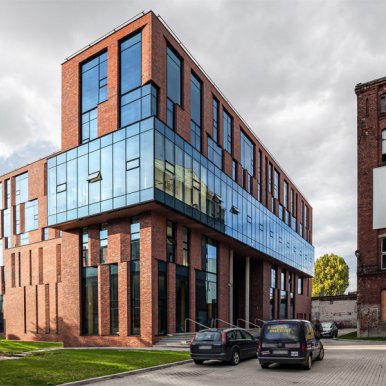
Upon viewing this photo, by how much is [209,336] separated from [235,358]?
1238mm

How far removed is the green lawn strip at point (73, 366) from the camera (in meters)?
13.1

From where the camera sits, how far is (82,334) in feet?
93.2

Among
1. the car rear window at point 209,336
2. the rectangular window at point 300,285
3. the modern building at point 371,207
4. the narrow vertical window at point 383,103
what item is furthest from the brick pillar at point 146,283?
the rectangular window at point 300,285

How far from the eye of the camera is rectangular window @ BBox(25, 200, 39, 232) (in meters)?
43.2

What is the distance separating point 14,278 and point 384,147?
34610 millimetres

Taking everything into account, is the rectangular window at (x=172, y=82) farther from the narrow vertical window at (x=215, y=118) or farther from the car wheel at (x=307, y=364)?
the car wheel at (x=307, y=364)

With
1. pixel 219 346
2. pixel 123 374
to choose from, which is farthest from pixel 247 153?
pixel 123 374

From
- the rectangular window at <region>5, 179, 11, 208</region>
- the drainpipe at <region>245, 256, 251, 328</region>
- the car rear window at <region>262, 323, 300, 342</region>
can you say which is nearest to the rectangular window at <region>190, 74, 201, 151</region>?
the drainpipe at <region>245, 256, 251, 328</region>

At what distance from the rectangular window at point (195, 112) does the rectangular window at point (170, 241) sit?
19.4 feet

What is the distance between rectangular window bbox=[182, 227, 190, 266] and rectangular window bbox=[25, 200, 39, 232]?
19.2 meters

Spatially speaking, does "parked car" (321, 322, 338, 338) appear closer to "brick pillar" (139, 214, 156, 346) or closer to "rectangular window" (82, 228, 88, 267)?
"brick pillar" (139, 214, 156, 346)

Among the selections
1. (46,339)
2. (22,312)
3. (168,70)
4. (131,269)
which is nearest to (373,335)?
(131,269)

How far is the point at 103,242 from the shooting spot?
2833cm

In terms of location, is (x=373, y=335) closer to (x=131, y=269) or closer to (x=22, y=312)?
(x=131, y=269)
